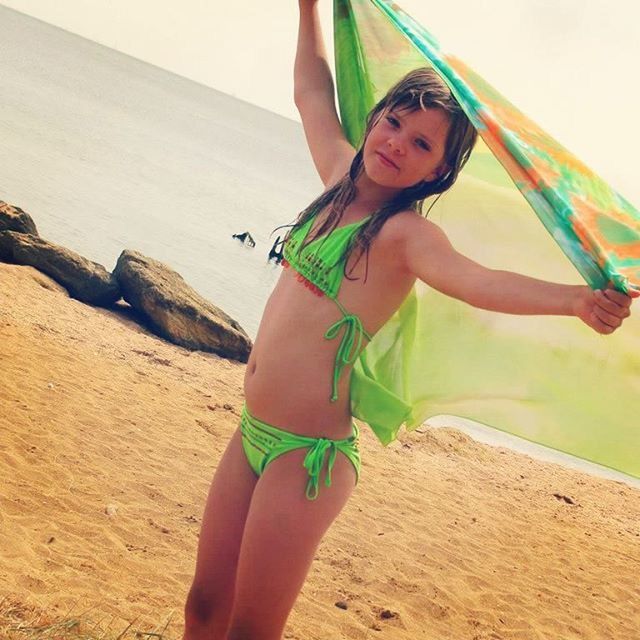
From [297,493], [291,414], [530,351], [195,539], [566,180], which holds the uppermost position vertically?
[566,180]

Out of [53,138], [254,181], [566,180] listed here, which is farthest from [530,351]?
[254,181]

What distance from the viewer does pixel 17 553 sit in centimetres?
470

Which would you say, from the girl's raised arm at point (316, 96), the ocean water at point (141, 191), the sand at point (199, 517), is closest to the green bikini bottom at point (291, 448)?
the girl's raised arm at point (316, 96)

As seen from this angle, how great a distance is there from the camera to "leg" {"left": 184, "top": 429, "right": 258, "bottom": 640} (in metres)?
2.65

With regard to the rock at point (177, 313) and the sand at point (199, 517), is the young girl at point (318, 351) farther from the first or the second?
the rock at point (177, 313)

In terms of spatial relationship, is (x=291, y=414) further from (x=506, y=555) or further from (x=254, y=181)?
(x=254, y=181)

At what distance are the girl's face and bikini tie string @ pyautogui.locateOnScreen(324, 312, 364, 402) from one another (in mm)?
430

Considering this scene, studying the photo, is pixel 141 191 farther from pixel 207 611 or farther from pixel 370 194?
pixel 207 611

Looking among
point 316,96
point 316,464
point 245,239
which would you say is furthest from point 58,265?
point 245,239

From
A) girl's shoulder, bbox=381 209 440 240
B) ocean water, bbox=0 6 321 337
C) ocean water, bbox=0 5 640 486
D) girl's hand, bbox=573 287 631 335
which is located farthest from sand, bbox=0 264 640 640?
ocean water, bbox=0 6 321 337

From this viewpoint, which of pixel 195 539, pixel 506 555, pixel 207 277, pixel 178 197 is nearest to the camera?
pixel 195 539

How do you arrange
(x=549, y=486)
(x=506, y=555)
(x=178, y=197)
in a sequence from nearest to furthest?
(x=506, y=555)
(x=549, y=486)
(x=178, y=197)

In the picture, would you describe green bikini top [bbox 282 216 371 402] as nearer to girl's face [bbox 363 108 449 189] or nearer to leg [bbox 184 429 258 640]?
girl's face [bbox 363 108 449 189]

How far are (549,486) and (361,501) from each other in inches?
154
